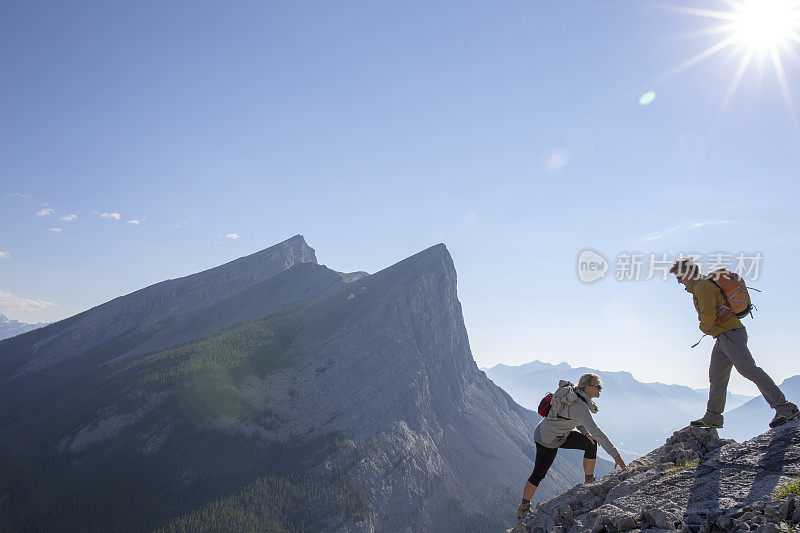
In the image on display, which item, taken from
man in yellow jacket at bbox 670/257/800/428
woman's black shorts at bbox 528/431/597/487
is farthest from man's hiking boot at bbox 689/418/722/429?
woman's black shorts at bbox 528/431/597/487

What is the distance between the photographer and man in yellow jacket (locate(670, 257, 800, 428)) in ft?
32.6

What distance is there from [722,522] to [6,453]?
199 m

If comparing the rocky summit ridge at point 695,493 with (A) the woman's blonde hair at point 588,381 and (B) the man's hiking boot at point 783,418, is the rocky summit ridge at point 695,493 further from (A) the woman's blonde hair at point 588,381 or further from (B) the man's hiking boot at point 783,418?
(A) the woman's blonde hair at point 588,381

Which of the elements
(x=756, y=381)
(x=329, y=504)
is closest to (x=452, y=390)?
(x=329, y=504)

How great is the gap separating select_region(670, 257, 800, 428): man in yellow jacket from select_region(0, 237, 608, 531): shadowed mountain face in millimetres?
122348

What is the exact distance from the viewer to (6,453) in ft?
449

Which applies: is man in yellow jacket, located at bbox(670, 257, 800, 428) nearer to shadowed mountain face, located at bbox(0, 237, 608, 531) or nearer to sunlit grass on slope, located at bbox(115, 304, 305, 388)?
shadowed mountain face, located at bbox(0, 237, 608, 531)

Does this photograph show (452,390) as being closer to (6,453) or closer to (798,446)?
(6,453)

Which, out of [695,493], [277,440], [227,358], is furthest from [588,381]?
[227,358]

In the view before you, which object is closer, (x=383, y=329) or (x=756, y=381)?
(x=756, y=381)

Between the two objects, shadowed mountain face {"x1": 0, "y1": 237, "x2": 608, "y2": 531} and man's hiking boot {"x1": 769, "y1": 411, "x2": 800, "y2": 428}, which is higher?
man's hiking boot {"x1": 769, "y1": 411, "x2": 800, "y2": 428}

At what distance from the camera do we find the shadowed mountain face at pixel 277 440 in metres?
115

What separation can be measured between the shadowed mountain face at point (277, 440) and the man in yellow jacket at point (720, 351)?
122 meters

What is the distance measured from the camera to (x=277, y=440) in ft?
467
